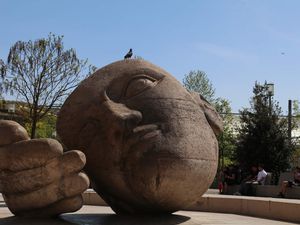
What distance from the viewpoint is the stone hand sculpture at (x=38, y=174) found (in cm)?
828

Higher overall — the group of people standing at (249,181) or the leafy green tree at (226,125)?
the leafy green tree at (226,125)

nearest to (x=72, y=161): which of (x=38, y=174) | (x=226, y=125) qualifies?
(x=38, y=174)

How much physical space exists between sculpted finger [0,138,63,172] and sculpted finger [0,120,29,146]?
12 centimetres

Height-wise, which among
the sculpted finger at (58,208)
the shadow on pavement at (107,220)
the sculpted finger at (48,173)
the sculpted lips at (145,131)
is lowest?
the shadow on pavement at (107,220)

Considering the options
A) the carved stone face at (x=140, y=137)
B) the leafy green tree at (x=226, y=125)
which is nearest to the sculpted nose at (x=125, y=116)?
the carved stone face at (x=140, y=137)

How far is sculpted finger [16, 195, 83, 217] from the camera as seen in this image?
28.5 feet

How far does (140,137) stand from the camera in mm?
8727

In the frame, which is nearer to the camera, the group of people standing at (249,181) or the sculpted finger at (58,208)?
the sculpted finger at (58,208)

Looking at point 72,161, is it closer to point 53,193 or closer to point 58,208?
point 53,193

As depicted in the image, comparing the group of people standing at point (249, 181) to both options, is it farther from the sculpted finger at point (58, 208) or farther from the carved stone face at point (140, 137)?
the sculpted finger at point (58, 208)

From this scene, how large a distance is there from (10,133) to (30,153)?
53cm

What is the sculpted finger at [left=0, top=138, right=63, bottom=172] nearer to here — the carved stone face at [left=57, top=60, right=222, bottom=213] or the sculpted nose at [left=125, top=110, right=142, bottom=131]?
the carved stone face at [left=57, top=60, right=222, bottom=213]

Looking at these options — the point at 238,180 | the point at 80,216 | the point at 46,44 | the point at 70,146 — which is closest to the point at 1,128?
the point at 70,146

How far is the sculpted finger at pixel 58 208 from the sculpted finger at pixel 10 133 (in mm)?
1144
